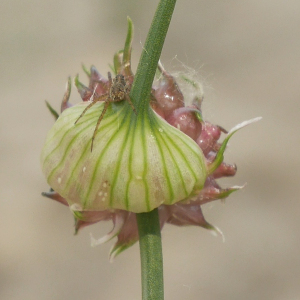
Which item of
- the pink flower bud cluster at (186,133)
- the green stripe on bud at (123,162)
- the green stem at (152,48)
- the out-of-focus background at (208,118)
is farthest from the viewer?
the out-of-focus background at (208,118)

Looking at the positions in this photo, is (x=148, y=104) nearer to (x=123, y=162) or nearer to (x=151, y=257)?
(x=123, y=162)

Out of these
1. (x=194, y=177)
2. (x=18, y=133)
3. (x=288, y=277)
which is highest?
(x=194, y=177)

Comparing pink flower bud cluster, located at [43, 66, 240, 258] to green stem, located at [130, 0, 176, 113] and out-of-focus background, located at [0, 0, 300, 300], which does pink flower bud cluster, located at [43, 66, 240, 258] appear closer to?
green stem, located at [130, 0, 176, 113]

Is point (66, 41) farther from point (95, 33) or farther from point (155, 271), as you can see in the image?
point (155, 271)

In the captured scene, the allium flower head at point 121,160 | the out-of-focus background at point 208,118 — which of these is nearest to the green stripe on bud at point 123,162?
the allium flower head at point 121,160

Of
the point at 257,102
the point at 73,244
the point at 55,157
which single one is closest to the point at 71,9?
the point at 257,102

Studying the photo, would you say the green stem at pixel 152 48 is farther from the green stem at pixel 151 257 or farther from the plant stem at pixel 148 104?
the green stem at pixel 151 257

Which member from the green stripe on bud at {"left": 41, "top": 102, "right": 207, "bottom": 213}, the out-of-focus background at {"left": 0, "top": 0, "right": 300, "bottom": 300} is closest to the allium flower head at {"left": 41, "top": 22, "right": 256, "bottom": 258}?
the green stripe on bud at {"left": 41, "top": 102, "right": 207, "bottom": 213}
